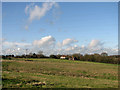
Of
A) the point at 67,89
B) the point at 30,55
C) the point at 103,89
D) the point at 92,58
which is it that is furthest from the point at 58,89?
the point at 30,55

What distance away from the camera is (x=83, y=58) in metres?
106

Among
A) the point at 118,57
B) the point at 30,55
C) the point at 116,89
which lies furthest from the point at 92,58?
the point at 116,89

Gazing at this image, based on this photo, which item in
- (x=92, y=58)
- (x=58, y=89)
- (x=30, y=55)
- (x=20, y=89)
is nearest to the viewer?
(x=20, y=89)

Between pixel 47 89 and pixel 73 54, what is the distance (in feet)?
387

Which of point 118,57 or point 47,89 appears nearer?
point 47,89

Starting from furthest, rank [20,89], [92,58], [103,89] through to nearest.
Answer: [92,58] < [103,89] < [20,89]

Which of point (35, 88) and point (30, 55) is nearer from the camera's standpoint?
point (35, 88)

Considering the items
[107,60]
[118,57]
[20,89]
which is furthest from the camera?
[107,60]

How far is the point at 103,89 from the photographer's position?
11.3 meters

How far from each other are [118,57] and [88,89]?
258 feet

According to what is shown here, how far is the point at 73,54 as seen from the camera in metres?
127

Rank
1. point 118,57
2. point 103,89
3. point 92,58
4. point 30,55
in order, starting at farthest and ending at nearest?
point 30,55 < point 92,58 < point 118,57 < point 103,89

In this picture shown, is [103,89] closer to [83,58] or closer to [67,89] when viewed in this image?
[67,89]

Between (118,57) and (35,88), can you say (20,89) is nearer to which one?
(35,88)
